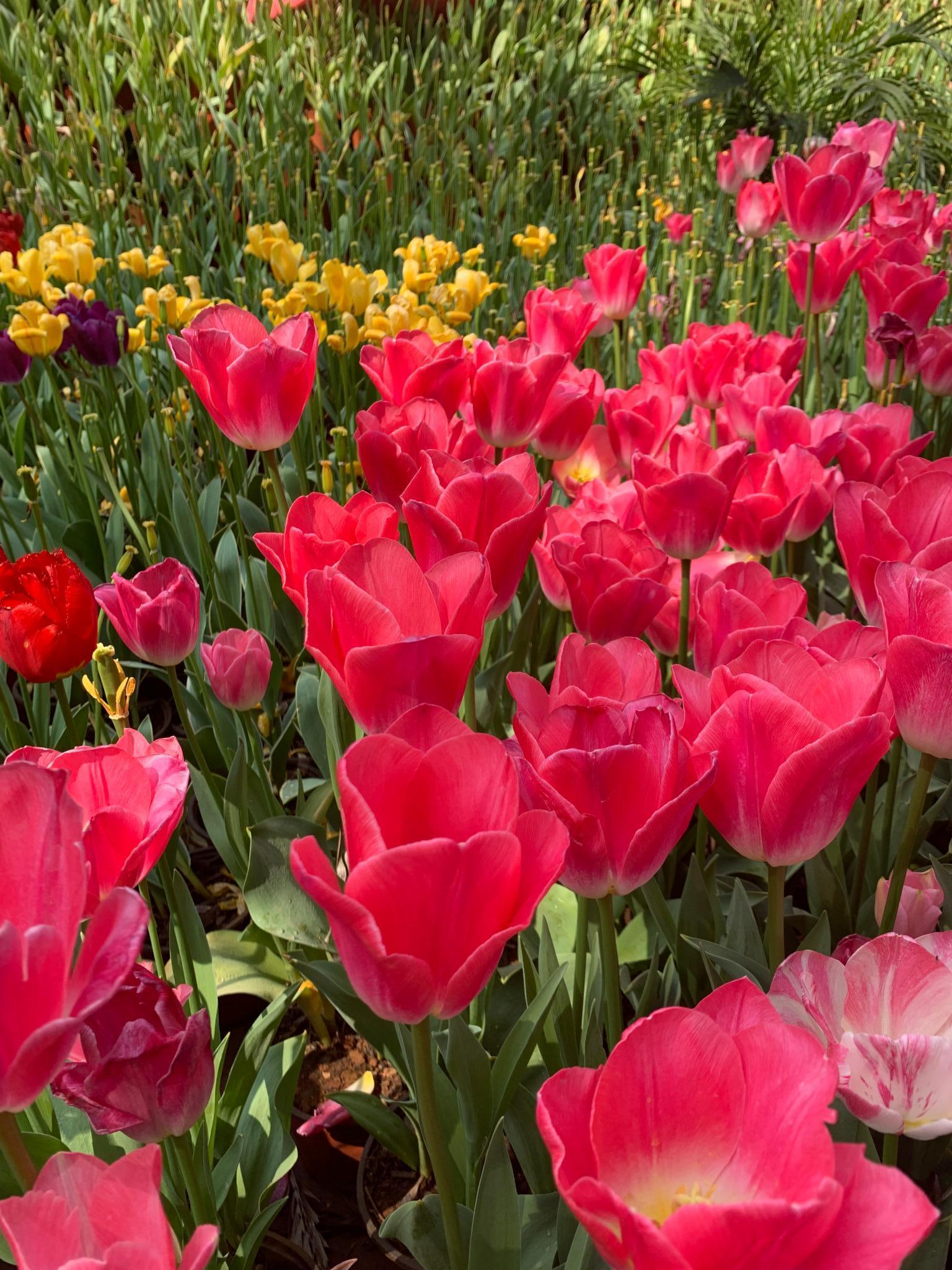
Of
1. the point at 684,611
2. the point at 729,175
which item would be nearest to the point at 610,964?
the point at 684,611

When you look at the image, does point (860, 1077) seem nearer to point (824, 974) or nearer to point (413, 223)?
point (824, 974)

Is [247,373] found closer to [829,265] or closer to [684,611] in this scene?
[684,611]

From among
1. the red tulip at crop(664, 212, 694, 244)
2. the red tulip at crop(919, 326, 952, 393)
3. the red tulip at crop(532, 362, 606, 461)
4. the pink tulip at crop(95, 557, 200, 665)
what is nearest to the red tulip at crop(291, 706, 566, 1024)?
the pink tulip at crop(95, 557, 200, 665)

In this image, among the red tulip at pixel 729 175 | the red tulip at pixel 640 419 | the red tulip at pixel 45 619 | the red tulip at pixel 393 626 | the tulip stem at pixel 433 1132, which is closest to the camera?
the tulip stem at pixel 433 1132

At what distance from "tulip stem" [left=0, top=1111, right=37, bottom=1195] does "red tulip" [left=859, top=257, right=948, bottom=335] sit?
168cm

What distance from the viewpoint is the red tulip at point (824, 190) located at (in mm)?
1722

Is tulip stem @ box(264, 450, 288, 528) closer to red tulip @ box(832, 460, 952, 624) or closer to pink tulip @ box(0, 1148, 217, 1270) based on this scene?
red tulip @ box(832, 460, 952, 624)

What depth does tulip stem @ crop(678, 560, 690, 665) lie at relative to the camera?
1.05 meters

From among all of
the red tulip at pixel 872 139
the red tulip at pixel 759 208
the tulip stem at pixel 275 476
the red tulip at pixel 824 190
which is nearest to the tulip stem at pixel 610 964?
the tulip stem at pixel 275 476

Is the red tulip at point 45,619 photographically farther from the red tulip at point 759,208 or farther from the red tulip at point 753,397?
the red tulip at point 759,208

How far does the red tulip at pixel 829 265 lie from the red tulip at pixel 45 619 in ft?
4.83

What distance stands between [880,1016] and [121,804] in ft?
1.48

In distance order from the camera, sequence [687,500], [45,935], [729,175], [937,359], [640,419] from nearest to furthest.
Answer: [45,935] → [687,500] → [640,419] → [937,359] → [729,175]

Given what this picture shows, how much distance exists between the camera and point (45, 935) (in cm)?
37
